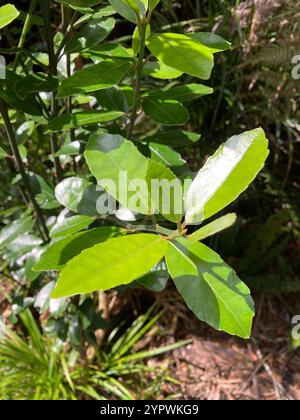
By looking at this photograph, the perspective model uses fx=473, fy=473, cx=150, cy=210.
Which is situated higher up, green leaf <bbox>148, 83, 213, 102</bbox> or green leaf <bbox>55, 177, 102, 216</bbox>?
green leaf <bbox>148, 83, 213, 102</bbox>

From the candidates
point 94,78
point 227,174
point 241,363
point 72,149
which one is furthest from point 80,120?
point 241,363

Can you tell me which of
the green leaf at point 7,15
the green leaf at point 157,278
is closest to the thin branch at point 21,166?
the green leaf at point 7,15

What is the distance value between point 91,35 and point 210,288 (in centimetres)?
50

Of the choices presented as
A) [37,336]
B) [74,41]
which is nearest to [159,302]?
[37,336]

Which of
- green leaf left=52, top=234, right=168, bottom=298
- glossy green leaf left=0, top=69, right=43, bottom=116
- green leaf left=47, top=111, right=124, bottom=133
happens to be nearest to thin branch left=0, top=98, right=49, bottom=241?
glossy green leaf left=0, top=69, right=43, bottom=116

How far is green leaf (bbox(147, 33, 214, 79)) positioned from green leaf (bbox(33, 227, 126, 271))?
0.23 metres

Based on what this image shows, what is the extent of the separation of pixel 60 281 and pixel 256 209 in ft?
5.29

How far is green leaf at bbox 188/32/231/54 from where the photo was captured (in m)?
0.63

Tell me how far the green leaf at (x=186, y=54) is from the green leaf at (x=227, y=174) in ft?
0.41

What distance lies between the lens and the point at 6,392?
5.02 ft

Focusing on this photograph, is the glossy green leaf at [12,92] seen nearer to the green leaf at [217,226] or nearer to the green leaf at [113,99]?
the green leaf at [113,99]

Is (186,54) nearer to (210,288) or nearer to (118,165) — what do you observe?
(118,165)

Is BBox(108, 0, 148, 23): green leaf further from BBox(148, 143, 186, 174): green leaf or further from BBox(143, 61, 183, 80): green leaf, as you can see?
BBox(148, 143, 186, 174): green leaf

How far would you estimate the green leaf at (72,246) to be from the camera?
64 cm
